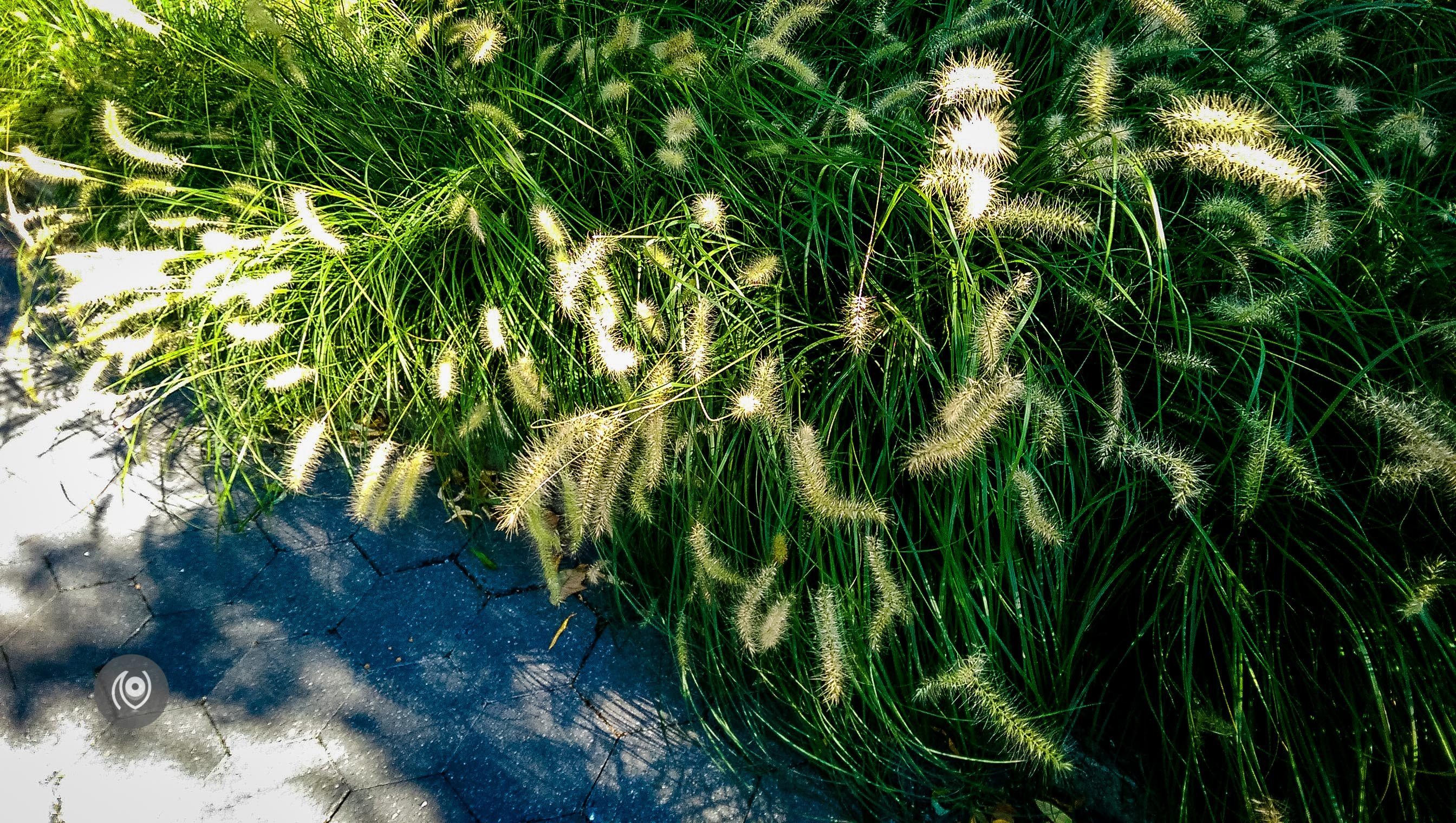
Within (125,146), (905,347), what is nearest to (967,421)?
(905,347)

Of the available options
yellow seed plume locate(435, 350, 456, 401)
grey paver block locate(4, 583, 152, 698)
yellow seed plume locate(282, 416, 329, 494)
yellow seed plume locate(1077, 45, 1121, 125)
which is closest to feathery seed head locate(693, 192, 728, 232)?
yellow seed plume locate(435, 350, 456, 401)

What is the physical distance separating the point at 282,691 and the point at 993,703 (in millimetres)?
1740

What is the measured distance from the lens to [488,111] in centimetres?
218

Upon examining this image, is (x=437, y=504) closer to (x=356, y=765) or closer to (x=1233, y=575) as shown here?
(x=356, y=765)

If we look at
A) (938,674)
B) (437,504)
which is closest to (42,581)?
(437,504)

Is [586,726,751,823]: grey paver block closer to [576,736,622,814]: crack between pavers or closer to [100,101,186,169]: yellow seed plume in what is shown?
[576,736,622,814]: crack between pavers

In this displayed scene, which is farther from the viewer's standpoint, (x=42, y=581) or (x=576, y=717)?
(x=42, y=581)

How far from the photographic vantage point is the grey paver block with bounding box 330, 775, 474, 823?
1.78 meters

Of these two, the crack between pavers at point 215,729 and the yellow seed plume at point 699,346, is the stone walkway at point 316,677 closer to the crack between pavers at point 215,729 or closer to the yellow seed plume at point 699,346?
the crack between pavers at point 215,729

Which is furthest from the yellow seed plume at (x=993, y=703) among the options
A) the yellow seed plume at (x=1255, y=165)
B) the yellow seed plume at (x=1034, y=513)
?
the yellow seed plume at (x=1255, y=165)

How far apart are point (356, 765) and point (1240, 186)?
2.76 m

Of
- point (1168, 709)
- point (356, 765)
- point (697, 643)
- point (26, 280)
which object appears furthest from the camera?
point (26, 280)

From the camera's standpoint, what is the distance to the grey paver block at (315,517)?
227 cm

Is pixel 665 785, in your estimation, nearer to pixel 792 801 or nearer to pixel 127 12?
pixel 792 801
